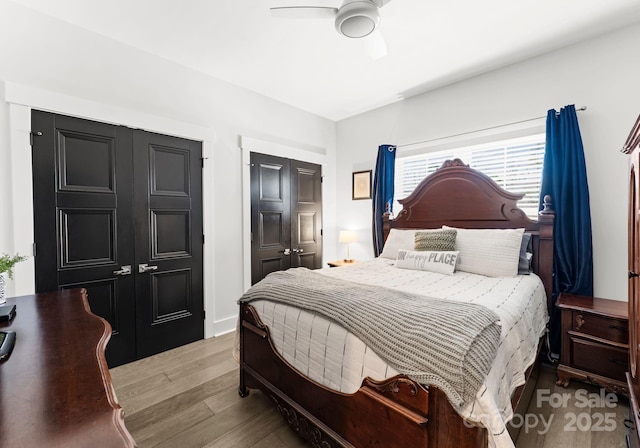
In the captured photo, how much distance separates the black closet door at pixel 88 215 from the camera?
2.27 metres

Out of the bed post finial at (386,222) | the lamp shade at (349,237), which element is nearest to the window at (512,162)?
the bed post finial at (386,222)

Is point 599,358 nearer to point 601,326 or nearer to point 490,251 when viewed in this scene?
point 601,326

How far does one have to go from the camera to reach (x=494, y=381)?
1190 mm

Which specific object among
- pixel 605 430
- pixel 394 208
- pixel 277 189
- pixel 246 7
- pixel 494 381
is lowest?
pixel 605 430

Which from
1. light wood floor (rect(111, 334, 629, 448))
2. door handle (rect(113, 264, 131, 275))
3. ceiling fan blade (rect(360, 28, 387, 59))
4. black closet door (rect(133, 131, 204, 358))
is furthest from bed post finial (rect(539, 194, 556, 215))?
door handle (rect(113, 264, 131, 275))

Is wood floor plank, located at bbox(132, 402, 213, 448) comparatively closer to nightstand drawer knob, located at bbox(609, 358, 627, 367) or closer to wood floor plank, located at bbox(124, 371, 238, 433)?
wood floor plank, located at bbox(124, 371, 238, 433)

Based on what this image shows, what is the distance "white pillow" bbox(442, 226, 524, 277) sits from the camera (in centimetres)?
247

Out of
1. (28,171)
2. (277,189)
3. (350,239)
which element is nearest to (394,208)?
(350,239)

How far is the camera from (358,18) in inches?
73.6

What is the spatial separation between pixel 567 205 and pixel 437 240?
1.12 metres

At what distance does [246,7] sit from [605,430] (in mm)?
3648

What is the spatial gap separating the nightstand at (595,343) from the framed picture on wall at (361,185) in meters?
2.53

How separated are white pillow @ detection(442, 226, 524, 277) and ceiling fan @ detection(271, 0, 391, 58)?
193 centimetres

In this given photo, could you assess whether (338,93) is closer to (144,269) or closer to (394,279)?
(394,279)
